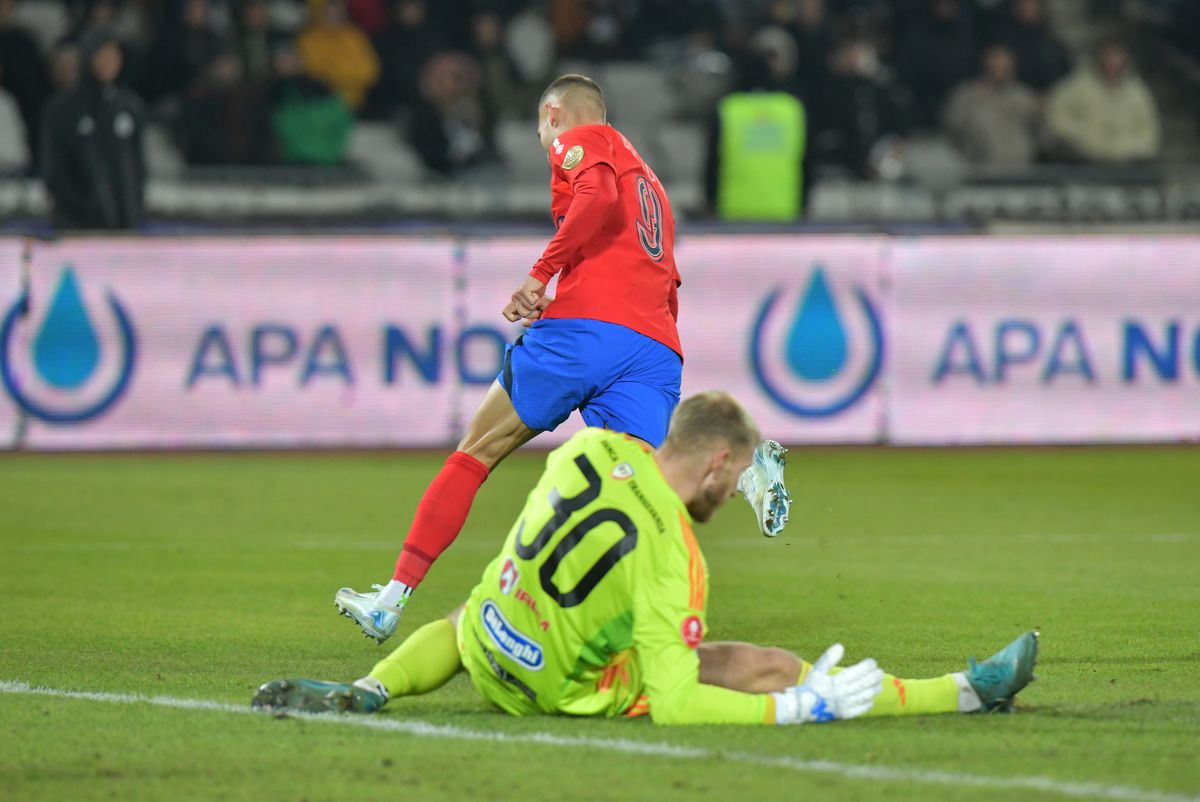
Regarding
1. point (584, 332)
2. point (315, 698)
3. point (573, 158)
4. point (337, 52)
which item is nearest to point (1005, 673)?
point (315, 698)

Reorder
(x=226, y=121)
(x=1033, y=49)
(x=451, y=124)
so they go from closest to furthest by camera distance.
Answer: (x=226, y=121) → (x=451, y=124) → (x=1033, y=49)

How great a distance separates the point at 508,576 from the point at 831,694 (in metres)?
0.90

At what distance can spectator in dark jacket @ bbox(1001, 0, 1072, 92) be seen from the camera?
20.7 metres

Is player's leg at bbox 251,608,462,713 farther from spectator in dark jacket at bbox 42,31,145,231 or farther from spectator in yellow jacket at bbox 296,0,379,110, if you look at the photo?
spectator in yellow jacket at bbox 296,0,379,110

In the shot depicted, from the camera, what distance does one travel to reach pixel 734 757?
5.07 metres

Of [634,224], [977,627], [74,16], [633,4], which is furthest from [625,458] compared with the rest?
[633,4]

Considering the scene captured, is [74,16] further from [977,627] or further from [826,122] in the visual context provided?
[977,627]

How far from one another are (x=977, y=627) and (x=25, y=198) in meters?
12.2

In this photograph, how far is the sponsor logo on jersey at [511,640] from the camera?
541 cm

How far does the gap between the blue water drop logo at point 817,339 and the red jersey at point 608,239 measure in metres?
7.05

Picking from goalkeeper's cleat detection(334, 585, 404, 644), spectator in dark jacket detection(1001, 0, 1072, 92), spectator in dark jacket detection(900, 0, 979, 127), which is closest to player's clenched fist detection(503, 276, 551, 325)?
goalkeeper's cleat detection(334, 585, 404, 644)

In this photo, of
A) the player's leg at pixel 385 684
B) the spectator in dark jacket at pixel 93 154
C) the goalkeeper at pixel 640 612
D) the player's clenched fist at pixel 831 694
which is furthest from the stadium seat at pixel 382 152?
the player's clenched fist at pixel 831 694

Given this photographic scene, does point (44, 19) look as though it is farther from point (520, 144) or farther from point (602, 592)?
point (602, 592)

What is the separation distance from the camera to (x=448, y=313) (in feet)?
47.0
